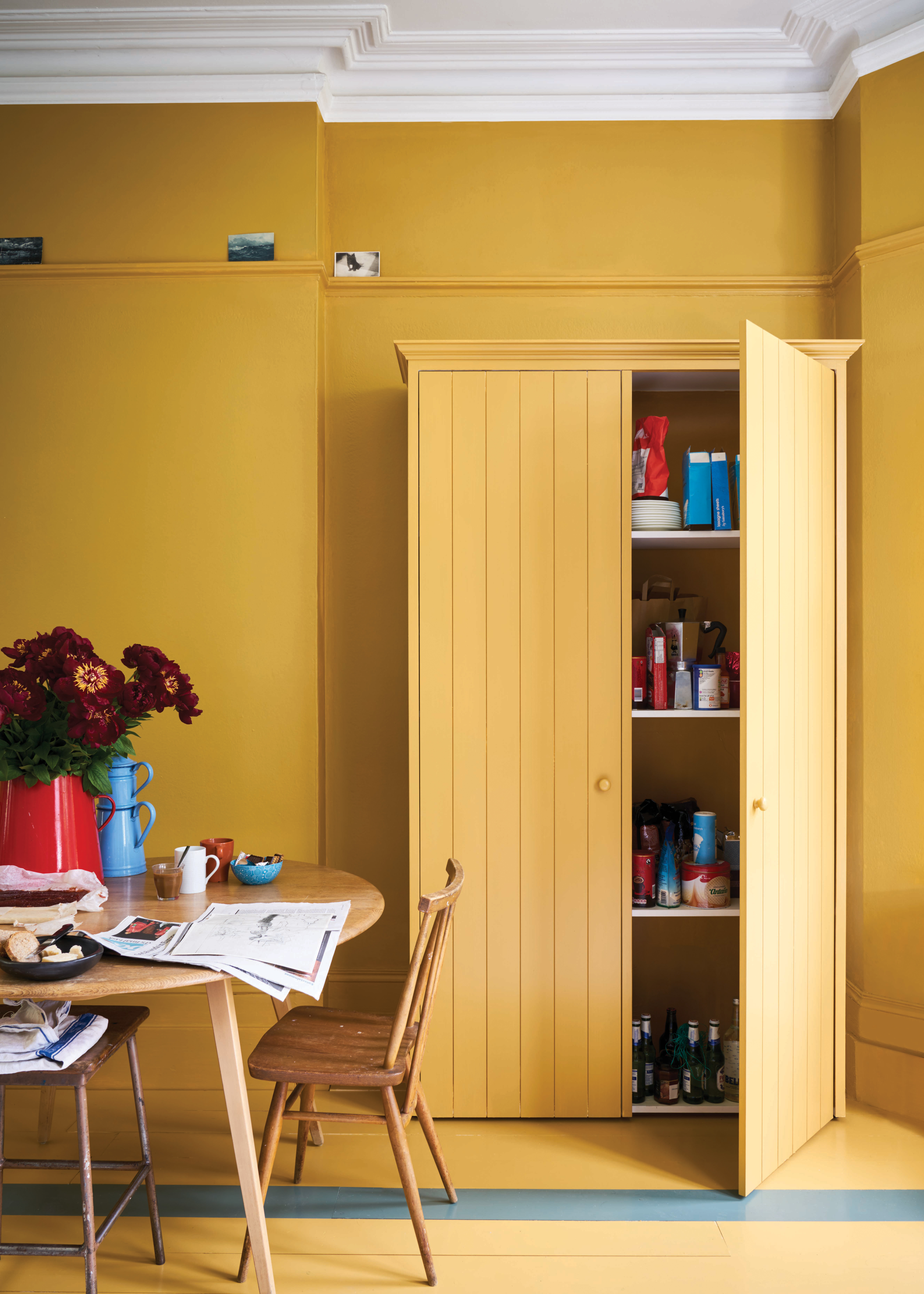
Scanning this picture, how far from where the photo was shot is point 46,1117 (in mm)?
2414

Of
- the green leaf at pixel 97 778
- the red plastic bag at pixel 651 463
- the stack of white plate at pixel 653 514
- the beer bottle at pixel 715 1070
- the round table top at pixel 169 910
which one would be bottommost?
the beer bottle at pixel 715 1070

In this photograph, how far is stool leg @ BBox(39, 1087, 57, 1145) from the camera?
7.91 ft

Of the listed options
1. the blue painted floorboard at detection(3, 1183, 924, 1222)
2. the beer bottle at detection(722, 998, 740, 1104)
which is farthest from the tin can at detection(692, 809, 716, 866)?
the blue painted floorboard at detection(3, 1183, 924, 1222)

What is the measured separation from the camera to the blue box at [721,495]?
8.59 ft

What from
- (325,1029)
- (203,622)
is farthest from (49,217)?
(325,1029)

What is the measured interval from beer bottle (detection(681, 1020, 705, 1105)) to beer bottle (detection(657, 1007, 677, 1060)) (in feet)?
0.16

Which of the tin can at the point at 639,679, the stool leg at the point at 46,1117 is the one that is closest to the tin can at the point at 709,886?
the tin can at the point at 639,679

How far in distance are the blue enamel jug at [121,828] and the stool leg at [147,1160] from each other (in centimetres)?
42

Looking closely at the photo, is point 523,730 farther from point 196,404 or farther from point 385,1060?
point 196,404

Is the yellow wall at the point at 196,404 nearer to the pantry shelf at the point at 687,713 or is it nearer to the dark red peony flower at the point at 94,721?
the dark red peony flower at the point at 94,721

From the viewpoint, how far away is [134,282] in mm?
2854

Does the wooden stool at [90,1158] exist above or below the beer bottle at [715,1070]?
above

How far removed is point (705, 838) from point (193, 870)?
1.47m

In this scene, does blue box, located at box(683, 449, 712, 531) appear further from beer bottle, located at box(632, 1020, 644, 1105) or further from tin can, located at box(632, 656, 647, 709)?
beer bottle, located at box(632, 1020, 644, 1105)
